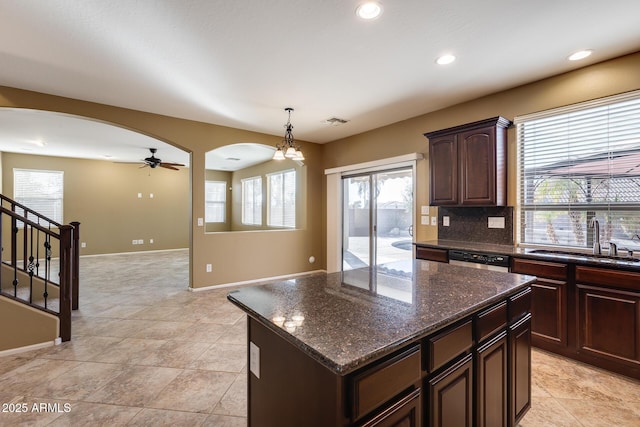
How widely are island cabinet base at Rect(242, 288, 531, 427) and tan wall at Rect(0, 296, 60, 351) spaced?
2640 mm

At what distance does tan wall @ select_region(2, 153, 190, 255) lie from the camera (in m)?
7.49

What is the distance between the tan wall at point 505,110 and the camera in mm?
2609

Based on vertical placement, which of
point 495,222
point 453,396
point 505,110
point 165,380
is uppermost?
point 505,110

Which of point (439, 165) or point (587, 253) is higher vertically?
point (439, 165)

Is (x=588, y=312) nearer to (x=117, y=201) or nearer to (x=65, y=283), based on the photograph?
(x=65, y=283)

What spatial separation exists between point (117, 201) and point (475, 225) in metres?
8.95

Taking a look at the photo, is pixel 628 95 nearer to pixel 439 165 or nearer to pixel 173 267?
pixel 439 165

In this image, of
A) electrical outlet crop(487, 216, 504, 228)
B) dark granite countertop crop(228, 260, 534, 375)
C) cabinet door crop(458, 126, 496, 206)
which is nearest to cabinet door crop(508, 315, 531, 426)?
dark granite countertop crop(228, 260, 534, 375)

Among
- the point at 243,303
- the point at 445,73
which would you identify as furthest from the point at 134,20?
the point at 445,73

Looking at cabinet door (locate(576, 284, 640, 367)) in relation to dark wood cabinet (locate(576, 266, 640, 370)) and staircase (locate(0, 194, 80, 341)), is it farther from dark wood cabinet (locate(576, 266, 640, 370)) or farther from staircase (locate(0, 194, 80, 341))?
staircase (locate(0, 194, 80, 341))

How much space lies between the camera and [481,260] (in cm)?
290

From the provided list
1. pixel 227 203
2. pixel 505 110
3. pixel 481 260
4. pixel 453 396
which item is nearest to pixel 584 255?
pixel 481 260

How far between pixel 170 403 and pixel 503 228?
11.7ft

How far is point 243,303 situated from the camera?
1.32m
